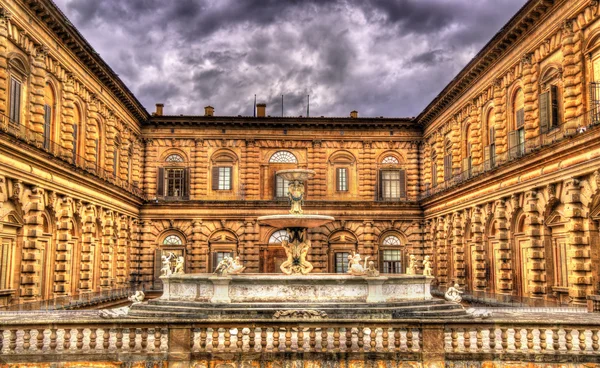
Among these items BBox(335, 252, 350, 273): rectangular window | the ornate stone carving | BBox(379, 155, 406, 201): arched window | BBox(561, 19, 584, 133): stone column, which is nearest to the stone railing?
the ornate stone carving

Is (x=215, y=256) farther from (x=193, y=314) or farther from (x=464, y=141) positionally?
(x=193, y=314)

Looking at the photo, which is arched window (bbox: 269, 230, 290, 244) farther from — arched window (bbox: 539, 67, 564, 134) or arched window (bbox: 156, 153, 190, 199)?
arched window (bbox: 539, 67, 564, 134)

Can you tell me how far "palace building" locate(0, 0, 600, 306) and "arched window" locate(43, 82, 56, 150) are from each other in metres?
0.13

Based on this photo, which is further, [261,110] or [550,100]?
[261,110]

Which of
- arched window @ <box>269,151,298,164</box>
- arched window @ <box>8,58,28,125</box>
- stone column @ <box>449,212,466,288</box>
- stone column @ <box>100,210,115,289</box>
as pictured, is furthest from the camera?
arched window @ <box>269,151,298,164</box>

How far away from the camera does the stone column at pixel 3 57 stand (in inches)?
881

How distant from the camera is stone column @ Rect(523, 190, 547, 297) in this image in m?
24.8

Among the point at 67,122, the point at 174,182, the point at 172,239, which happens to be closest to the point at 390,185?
the point at 174,182

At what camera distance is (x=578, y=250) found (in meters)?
21.8

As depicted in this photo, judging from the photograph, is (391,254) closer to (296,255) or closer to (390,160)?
(390,160)

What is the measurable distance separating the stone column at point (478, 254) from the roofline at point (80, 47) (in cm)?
1965

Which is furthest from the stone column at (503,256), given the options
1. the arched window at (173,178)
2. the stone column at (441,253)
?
the arched window at (173,178)

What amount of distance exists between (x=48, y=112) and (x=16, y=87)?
2.98m

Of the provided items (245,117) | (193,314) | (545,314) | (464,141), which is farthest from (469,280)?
(193,314)
